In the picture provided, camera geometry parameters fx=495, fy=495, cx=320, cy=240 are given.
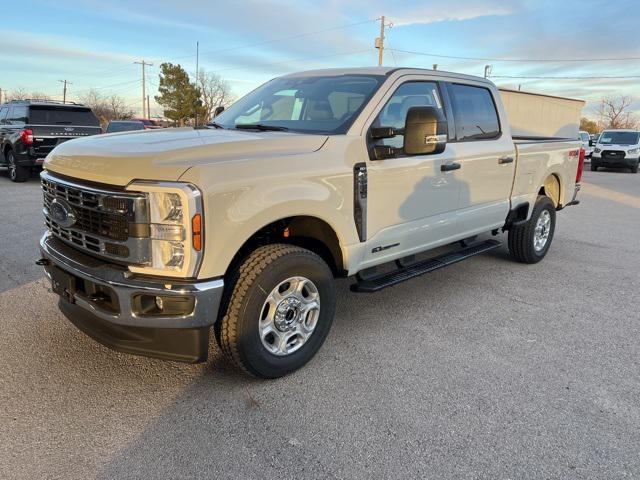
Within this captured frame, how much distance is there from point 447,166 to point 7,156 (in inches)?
514

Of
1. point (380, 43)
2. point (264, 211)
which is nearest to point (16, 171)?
point (264, 211)

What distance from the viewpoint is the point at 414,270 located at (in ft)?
13.7

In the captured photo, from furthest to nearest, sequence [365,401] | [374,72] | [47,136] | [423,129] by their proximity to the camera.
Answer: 1. [47,136]
2. [374,72]
3. [423,129]
4. [365,401]

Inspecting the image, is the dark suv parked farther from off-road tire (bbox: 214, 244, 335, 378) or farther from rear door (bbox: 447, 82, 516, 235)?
off-road tire (bbox: 214, 244, 335, 378)

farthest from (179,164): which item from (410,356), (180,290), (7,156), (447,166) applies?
(7,156)

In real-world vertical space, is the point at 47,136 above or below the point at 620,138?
below

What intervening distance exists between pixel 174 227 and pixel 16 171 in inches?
487

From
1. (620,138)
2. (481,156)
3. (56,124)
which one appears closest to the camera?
(481,156)

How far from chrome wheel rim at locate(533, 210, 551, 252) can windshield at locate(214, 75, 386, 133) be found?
3.27 metres

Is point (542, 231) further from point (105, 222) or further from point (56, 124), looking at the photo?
point (56, 124)

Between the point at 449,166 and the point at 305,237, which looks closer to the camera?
the point at 305,237

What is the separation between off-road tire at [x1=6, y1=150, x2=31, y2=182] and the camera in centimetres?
1264

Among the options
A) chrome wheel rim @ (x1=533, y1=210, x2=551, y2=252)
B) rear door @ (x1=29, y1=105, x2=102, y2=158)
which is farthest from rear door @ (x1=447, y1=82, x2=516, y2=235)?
rear door @ (x1=29, y1=105, x2=102, y2=158)

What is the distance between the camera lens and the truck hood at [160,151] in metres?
2.66
